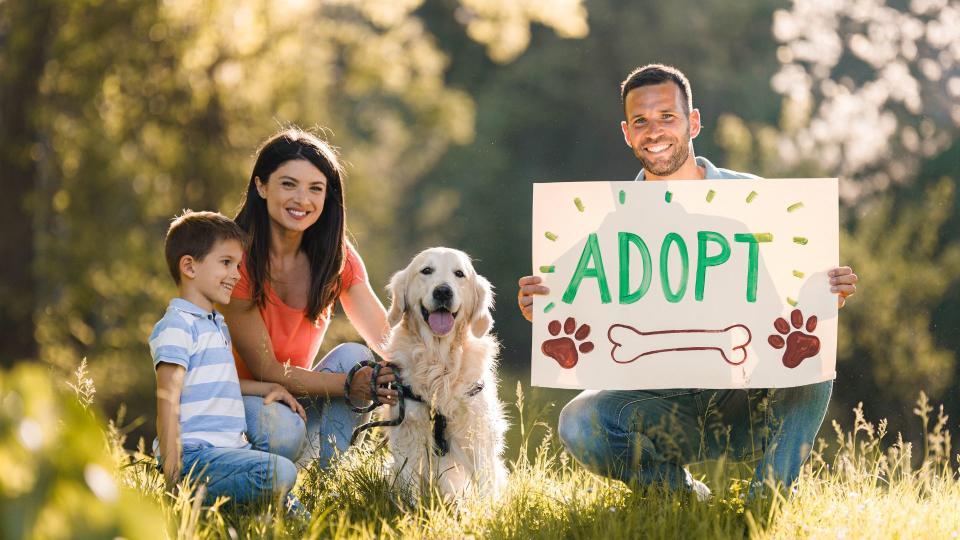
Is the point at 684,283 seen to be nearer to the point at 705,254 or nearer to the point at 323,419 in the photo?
the point at 705,254

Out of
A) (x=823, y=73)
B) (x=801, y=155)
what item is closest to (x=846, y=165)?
(x=801, y=155)

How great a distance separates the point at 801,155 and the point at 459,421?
1080 cm

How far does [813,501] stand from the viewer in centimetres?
322

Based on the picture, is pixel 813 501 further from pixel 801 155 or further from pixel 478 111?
pixel 478 111

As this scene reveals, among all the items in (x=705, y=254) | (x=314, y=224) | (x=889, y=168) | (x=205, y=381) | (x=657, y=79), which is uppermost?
(x=889, y=168)

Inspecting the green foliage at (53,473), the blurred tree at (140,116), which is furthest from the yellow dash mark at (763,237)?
the blurred tree at (140,116)

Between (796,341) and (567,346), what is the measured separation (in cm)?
78

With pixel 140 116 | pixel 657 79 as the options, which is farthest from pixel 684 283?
pixel 140 116

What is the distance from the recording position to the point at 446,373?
3775mm

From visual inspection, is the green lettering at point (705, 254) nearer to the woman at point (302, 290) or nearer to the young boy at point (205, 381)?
the woman at point (302, 290)

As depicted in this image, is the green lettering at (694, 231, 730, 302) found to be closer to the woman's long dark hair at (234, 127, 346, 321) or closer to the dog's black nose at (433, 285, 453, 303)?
the dog's black nose at (433, 285, 453, 303)

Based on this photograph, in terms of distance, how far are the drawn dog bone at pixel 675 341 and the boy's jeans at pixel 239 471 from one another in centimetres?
118

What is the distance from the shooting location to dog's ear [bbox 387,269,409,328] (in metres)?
3.90

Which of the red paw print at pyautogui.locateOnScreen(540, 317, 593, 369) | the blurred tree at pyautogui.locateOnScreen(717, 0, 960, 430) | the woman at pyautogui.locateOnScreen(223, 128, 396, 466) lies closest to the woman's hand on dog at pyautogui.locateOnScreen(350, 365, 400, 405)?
the woman at pyautogui.locateOnScreen(223, 128, 396, 466)
